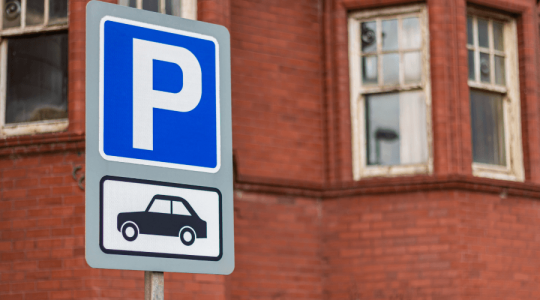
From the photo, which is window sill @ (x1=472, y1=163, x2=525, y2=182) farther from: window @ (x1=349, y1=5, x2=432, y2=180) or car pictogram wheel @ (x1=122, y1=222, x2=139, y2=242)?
car pictogram wheel @ (x1=122, y1=222, x2=139, y2=242)

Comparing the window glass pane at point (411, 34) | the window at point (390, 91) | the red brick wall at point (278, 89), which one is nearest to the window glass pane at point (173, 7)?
the red brick wall at point (278, 89)

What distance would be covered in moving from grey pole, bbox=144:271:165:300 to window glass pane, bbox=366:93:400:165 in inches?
233

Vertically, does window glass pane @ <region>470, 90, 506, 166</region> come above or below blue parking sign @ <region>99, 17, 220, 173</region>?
above

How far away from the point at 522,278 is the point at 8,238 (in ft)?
16.2

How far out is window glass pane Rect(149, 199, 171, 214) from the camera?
2.97m

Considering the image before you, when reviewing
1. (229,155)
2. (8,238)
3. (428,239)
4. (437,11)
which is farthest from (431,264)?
(229,155)

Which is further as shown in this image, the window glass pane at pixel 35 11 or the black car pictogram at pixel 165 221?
the window glass pane at pixel 35 11

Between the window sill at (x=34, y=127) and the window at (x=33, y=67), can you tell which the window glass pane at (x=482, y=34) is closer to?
the window at (x=33, y=67)

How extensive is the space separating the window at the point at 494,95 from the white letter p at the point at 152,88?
5943 millimetres

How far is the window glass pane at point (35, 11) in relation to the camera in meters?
7.68

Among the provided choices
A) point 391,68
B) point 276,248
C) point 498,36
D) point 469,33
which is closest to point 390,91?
point 391,68

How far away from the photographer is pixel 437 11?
28.0ft

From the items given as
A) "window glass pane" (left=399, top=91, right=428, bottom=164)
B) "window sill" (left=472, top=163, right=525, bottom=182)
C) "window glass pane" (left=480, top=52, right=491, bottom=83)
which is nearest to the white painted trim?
"window glass pane" (left=399, top=91, right=428, bottom=164)

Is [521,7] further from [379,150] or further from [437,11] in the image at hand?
[379,150]
